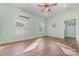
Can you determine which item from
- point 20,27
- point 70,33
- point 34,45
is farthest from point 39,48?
point 70,33

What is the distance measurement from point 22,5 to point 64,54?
1142 mm

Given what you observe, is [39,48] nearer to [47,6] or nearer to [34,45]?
[34,45]

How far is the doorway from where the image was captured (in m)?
1.83

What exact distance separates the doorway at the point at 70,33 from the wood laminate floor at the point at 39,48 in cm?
9

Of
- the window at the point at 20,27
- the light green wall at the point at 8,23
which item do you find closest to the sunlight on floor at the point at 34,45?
the light green wall at the point at 8,23

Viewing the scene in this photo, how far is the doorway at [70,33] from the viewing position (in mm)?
1830

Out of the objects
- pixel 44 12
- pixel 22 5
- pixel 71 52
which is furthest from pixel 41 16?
pixel 71 52

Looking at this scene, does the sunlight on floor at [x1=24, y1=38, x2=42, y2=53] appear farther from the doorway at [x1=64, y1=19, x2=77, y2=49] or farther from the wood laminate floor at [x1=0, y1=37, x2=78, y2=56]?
the doorway at [x1=64, y1=19, x2=77, y2=49]

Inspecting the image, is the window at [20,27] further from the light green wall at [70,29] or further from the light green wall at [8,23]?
the light green wall at [70,29]

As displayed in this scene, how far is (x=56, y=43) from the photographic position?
1878mm

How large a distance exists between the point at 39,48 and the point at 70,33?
2.03 ft

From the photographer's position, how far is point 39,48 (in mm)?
1855

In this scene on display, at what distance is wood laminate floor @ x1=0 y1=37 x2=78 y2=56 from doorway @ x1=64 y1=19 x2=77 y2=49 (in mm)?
89

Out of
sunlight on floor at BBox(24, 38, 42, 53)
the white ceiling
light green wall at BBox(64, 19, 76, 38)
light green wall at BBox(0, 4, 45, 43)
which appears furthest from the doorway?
light green wall at BBox(0, 4, 45, 43)
